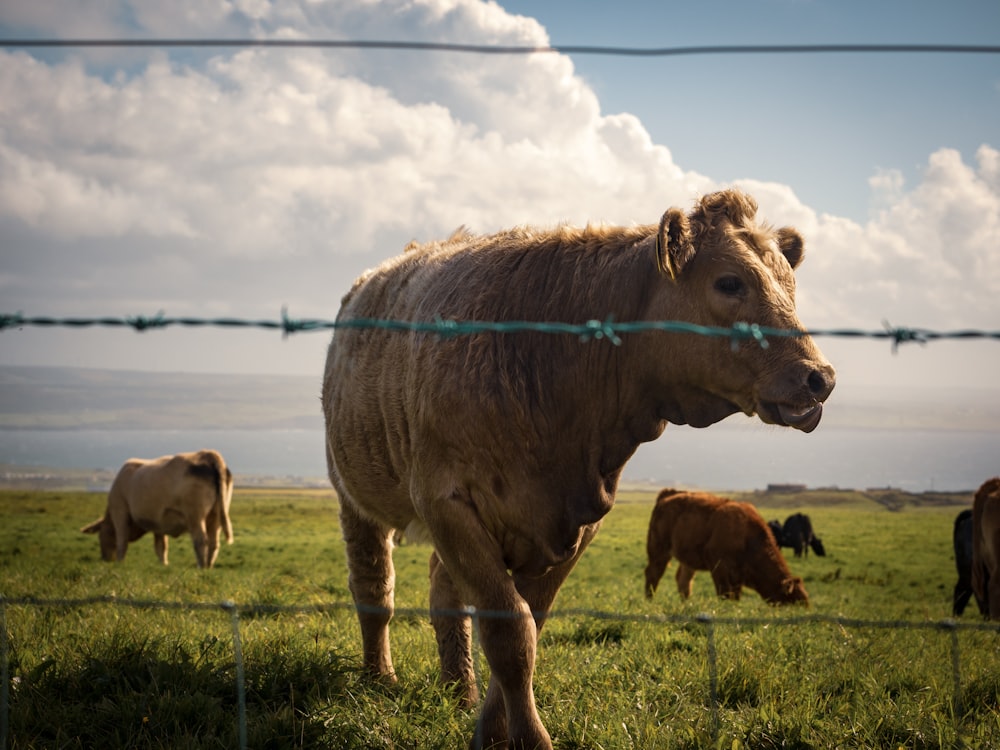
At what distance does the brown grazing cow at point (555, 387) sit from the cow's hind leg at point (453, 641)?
0.77 metres

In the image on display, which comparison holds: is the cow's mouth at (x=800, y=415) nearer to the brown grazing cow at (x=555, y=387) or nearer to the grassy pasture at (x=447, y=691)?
the brown grazing cow at (x=555, y=387)

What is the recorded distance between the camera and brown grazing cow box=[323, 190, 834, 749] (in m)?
3.82

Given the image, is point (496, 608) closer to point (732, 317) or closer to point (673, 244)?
point (732, 317)

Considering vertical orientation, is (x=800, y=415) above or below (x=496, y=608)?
above

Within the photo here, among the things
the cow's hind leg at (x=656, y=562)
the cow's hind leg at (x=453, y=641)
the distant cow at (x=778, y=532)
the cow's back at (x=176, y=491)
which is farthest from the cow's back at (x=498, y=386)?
the distant cow at (x=778, y=532)

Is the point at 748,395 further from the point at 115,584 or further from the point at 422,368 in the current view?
the point at 115,584

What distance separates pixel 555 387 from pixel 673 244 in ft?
2.75

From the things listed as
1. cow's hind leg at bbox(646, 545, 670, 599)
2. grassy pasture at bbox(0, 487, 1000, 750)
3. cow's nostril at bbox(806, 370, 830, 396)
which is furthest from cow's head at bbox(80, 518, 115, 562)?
cow's nostril at bbox(806, 370, 830, 396)

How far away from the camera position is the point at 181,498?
65.0ft

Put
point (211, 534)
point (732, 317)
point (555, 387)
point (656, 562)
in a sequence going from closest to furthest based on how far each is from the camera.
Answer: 1. point (732, 317)
2. point (555, 387)
3. point (656, 562)
4. point (211, 534)

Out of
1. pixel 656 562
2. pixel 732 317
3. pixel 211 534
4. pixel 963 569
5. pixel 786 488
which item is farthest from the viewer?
pixel 786 488

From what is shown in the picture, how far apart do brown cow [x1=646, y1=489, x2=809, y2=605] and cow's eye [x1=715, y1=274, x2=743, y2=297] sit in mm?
9644

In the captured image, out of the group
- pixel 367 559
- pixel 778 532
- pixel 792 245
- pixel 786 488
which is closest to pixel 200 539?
pixel 367 559

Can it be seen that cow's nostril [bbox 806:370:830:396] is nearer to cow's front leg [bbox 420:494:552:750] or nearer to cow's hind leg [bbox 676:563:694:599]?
cow's front leg [bbox 420:494:552:750]
